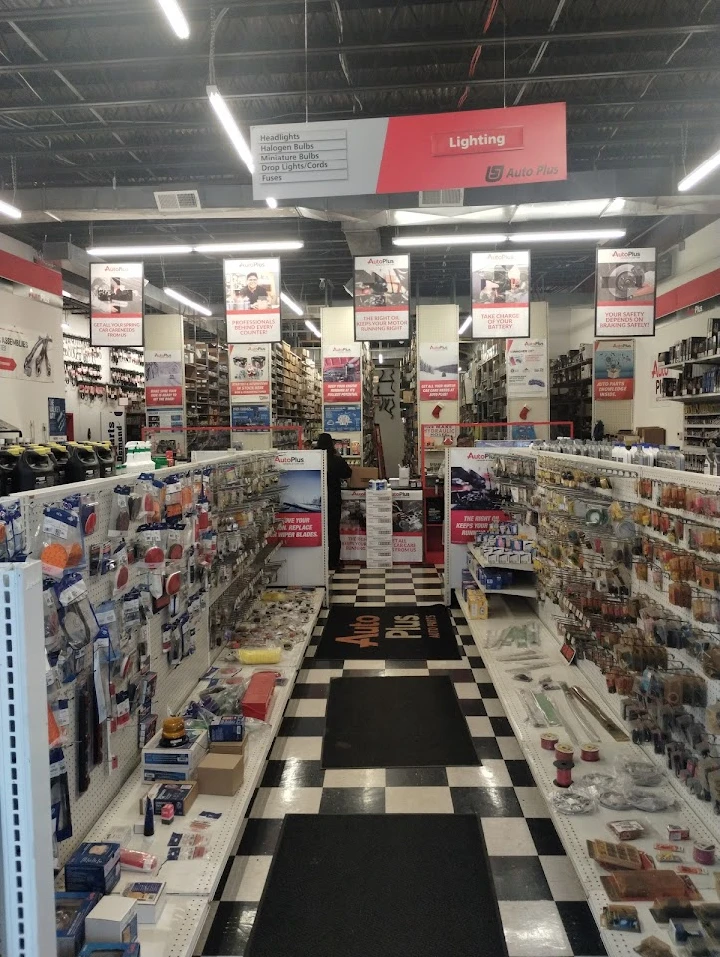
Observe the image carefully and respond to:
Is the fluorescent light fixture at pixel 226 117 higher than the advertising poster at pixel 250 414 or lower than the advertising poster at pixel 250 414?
higher

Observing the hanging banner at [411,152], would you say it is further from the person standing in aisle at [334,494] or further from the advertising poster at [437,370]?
the advertising poster at [437,370]

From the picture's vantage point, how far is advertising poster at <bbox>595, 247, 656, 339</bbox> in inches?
350

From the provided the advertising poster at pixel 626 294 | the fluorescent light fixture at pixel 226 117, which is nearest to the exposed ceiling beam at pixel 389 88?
the fluorescent light fixture at pixel 226 117

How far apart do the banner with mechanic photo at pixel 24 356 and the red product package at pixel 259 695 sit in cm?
765

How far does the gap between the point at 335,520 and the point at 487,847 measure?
5.95 m

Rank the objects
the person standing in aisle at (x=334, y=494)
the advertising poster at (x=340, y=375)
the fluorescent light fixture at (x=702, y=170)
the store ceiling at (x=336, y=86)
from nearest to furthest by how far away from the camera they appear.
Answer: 1. the store ceiling at (x=336, y=86)
2. the fluorescent light fixture at (x=702, y=170)
3. the person standing in aisle at (x=334, y=494)
4. the advertising poster at (x=340, y=375)

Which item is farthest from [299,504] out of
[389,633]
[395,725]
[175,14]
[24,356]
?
[24,356]

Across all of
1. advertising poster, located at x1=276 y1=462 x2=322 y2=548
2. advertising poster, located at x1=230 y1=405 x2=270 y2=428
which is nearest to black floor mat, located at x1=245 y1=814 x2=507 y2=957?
advertising poster, located at x1=276 y1=462 x2=322 y2=548

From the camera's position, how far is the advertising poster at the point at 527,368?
41.5 ft

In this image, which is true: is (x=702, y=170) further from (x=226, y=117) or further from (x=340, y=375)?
(x=340, y=375)

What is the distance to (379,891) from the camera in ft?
8.68

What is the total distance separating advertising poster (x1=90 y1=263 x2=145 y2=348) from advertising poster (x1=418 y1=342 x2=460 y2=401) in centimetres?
545

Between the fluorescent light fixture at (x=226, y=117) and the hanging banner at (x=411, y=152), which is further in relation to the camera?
the fluorescent light fixture at (x=226, y=117)

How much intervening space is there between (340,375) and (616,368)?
542 cm
